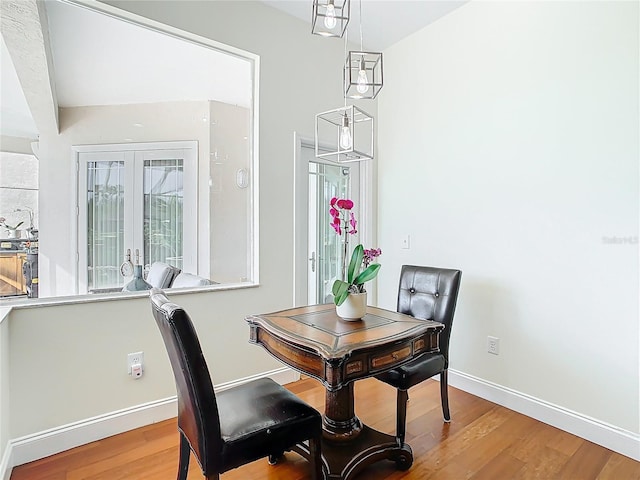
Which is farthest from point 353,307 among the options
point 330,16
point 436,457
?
point 330,16

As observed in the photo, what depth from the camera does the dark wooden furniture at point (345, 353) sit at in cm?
150

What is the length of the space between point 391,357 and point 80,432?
1.85 meters

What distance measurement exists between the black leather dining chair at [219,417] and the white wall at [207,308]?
0.91 m

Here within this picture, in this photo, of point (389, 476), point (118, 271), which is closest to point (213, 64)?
point (118, 271)

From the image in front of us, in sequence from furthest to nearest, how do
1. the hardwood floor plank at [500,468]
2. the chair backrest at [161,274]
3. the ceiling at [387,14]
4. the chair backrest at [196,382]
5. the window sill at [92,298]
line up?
1. the ceiling at [387,14]
2. the chair backrest at [161,274]
3. the window sill at [92,298]
4. the hardwood floor plank at [500,468]
5. the chair backrest at [196,382]

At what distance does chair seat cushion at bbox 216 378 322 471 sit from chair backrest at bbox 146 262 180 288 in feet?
3.95

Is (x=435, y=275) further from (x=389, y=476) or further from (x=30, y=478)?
(x=30, y=478)

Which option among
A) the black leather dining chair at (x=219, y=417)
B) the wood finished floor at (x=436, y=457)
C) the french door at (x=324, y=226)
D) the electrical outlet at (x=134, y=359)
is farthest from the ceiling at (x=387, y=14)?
the wood finished floor at (x=436, y=457)

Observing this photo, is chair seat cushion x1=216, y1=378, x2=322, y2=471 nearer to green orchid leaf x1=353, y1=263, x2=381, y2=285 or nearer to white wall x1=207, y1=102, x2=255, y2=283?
green orchid leaf x1=353, y1=263, x2=381, y2=285

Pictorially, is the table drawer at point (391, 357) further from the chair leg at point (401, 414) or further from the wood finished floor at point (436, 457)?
the wood finished floor at point (436, 457)

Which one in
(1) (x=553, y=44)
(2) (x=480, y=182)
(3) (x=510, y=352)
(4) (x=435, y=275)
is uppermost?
(1) (x=553, y=44)

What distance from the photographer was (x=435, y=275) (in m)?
2.50

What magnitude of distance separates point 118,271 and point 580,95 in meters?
3.18

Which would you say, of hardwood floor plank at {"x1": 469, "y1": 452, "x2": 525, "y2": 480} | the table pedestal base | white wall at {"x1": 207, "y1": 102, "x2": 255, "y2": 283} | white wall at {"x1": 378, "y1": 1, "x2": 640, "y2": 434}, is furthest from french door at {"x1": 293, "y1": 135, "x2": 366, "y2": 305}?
hardwood floor plank at {"x1": 469, "y1": 452, "x2": 525, "y2": 480}
